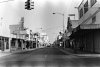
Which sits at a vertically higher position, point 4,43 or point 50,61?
point 4,43

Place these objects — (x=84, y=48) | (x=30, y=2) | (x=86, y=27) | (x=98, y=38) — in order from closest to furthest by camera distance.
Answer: (x=30, y=2)
(x=86, y=27)
(x=98, y=38)
(x=84, y=48)

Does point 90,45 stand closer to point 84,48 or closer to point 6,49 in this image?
point 84,48

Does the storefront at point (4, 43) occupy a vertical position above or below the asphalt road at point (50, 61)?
above

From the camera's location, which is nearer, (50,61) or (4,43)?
(50,61)

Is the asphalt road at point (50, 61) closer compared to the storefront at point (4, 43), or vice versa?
the asphalt road at point (50, 61)

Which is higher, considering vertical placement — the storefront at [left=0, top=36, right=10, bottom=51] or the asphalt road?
the storefront at [left=0, top=36, right=10, bottom=51]

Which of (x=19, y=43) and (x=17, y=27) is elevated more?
(x=17, y=27)

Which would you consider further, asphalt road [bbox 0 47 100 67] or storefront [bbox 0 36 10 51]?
storefront [bbox 0 36 10 51]

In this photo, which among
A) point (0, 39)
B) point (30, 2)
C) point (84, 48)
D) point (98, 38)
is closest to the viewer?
point (30, 2)

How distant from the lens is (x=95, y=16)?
4197cm

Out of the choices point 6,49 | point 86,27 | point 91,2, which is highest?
point 91,2

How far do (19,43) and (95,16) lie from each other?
131 ft

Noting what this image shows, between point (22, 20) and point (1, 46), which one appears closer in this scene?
point (1, 46)

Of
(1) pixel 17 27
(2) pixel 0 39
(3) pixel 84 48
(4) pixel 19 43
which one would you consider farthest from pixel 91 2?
(1) pixel 17 27
